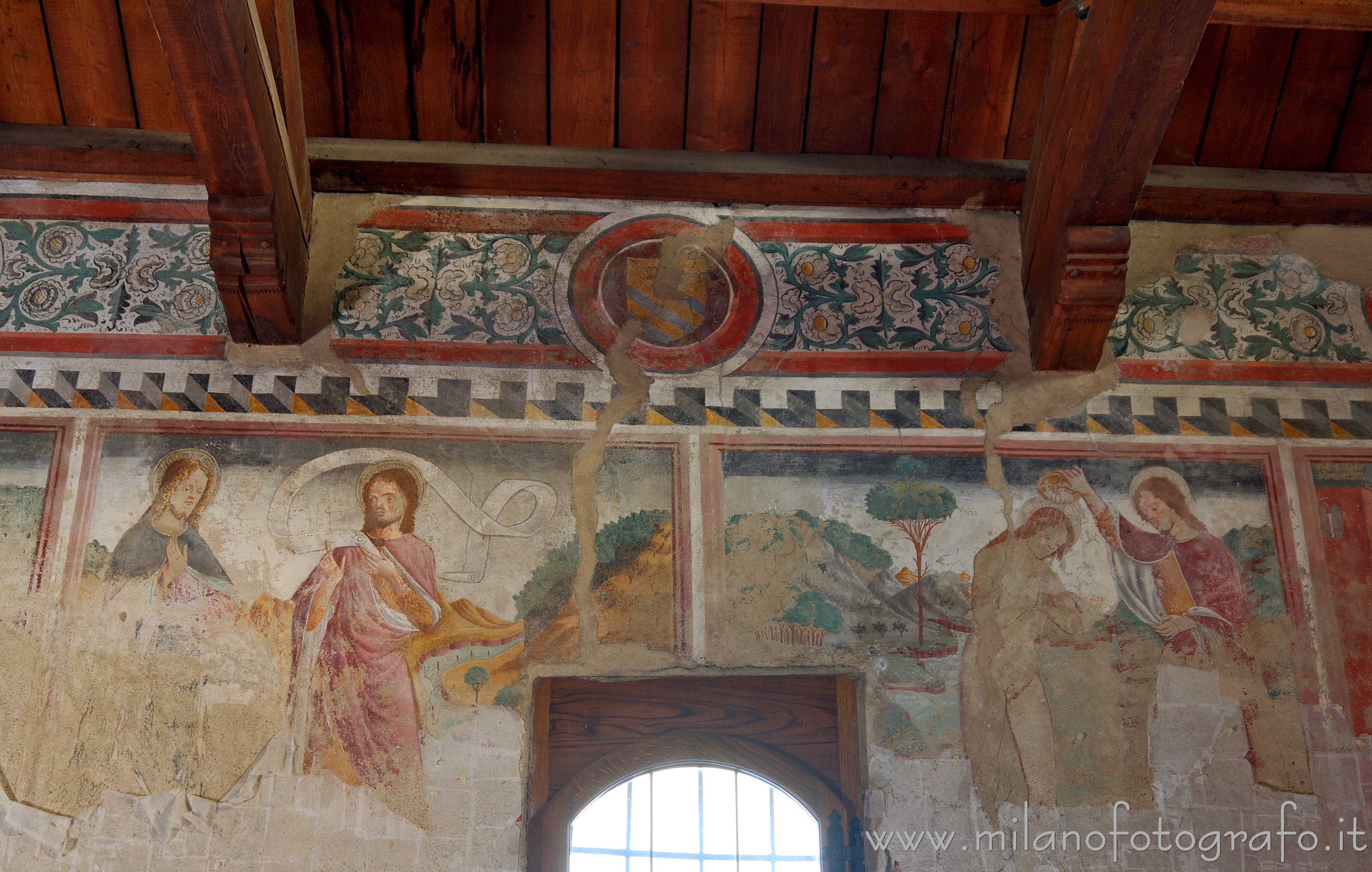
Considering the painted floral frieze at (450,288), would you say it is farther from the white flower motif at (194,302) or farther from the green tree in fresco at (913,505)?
the green tree in fresco at (913,505)

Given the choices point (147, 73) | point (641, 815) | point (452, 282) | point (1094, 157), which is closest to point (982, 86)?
point (1094, 157)

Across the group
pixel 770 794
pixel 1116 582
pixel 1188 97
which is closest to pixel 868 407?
pixel 1116 582

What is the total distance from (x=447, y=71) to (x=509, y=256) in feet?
1.78

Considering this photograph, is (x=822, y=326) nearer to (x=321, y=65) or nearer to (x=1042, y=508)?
(x=1042, y=508)

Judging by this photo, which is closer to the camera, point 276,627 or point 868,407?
point 276,627

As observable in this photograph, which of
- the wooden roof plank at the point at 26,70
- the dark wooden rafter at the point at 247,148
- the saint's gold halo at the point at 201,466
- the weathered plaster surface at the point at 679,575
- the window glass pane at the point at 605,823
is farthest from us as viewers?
the wooden roof plank at the point at 26,70

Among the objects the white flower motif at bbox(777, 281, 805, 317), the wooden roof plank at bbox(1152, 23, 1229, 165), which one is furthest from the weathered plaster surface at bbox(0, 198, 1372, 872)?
the wooden roof plank at bbox(1152, 23, 1229, 165)

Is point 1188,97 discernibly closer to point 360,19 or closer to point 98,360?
point 360,19

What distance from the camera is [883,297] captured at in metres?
3.42

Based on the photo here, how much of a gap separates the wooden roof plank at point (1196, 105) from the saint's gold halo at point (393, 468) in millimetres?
2301

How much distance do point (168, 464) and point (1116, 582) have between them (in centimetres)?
255

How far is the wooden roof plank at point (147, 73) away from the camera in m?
3.24

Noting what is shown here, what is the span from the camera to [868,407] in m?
3.31

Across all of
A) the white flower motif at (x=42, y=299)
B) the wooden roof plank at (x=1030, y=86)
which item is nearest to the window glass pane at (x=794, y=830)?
the wooden roof plank at (x=1030, y=86)
